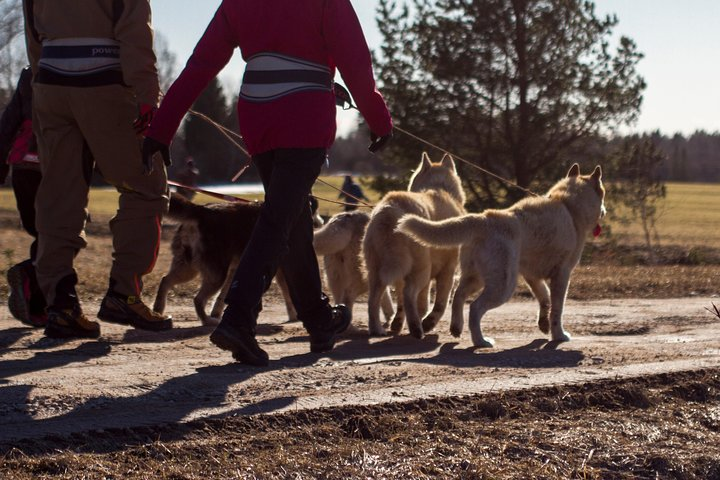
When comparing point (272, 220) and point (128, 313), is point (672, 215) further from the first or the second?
point (272, 220)

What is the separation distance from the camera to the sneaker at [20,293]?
691cm

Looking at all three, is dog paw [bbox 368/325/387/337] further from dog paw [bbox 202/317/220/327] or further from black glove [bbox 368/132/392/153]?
black glove [bbox 368/132/392/153]

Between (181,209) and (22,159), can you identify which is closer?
(22,159)

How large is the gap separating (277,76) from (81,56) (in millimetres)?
1406

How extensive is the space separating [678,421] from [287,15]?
Result: 9.56ft

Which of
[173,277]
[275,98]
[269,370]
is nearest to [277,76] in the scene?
[275,98]

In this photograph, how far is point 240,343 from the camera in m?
5.40

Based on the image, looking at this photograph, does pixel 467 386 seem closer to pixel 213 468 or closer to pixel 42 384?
pixel 213 468

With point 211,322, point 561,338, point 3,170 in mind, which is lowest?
point 561,338

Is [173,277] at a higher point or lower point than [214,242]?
lower

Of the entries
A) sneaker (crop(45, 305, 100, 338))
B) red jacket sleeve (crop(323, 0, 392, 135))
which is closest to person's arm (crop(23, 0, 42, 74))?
sneaker (crop(45, 305, 100, 338))

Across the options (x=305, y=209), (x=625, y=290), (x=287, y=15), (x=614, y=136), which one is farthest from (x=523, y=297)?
(x=614, y=136)

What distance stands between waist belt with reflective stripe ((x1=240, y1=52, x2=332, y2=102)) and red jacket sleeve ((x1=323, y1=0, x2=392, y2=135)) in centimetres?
17

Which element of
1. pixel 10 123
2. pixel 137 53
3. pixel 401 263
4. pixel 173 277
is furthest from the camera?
pixel 173 277
